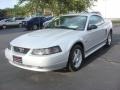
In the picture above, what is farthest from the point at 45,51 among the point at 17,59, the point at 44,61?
the point at 17,59

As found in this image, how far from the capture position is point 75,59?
618 centimetres

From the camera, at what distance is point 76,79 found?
5594mm

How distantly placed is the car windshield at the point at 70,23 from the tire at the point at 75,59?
2.49 feet

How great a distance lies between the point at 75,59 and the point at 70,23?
136 cm

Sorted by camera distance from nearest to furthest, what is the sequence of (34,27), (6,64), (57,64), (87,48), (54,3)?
1. (57,64)
2. (87,48)
3. (6,64)
4. (54,3)
5. (34,27)

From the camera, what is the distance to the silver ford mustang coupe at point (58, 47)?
537cm

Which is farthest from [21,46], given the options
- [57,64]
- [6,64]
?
[6,64]

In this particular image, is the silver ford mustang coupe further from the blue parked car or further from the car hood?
the blue parked car

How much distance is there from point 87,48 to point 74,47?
0.85 m

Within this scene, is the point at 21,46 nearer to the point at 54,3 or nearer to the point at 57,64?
the point at 57,64

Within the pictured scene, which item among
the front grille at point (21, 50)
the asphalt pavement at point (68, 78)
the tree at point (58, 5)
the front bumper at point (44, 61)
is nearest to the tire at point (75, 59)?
the asphalt pavement at point (68, 78)

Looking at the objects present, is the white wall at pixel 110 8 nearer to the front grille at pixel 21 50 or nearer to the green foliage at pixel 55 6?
the green foliage at pixel 55 6

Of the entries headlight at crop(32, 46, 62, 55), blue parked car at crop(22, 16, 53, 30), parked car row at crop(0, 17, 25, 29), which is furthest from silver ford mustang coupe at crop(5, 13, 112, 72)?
parked car row at crop(0, 17, 25, 29)

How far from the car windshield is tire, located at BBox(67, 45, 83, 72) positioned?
2.49ft
